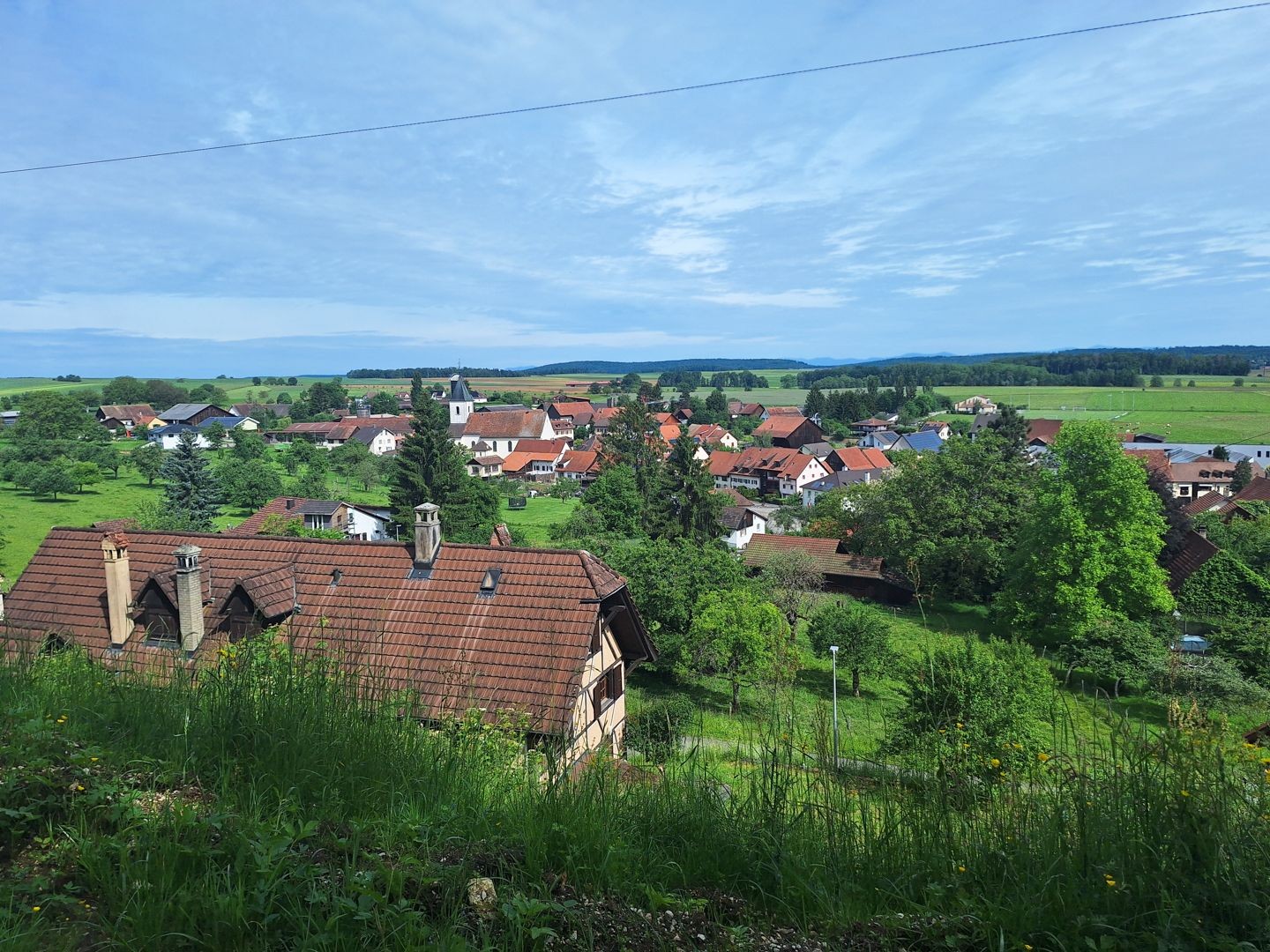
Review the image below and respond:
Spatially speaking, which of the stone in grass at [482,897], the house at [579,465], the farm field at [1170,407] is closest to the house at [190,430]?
the house at [579,465]

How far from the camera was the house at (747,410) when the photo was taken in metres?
156

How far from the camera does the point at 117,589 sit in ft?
51.0

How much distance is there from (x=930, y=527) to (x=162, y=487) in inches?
2469

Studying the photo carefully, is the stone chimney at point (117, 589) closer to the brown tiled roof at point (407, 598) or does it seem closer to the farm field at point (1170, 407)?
the brown tiled roof at point (407, 598)

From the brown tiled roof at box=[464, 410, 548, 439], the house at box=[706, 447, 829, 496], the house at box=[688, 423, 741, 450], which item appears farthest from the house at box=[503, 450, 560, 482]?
the house at box=[688, 423, 741, 450]

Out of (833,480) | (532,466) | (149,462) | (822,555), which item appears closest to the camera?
(822,555)

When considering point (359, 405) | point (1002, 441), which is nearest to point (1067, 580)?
point (1002, 441)

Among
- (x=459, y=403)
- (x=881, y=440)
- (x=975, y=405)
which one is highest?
(x=459, y=403)

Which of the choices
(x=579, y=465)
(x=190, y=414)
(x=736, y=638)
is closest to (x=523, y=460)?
(x=579, y=465)

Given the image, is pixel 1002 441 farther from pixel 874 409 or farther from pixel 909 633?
pixel 874 409

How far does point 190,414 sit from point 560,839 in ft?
450

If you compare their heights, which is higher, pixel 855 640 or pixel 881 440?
pixel 881 440

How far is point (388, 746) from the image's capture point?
4215 millimetres

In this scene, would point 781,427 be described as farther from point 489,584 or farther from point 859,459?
point 489,584
